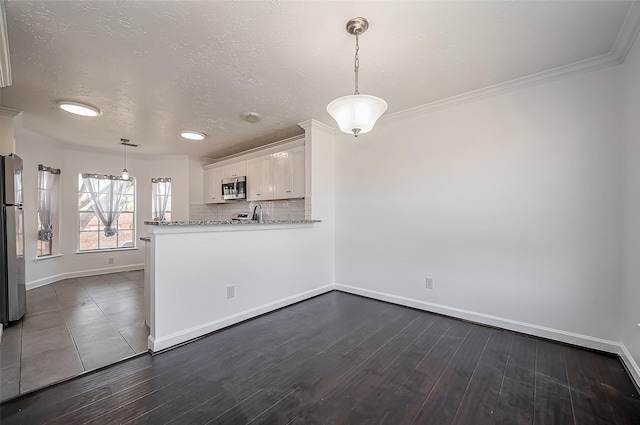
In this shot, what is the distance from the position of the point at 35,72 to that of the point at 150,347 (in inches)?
109

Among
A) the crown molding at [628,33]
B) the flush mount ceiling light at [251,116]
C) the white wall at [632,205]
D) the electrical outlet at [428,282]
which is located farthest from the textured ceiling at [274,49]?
the electrical outlet at [428,282]

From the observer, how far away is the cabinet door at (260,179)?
15.3ft

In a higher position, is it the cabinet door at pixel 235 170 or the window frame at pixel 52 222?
the cabinet door at pixel 235 170

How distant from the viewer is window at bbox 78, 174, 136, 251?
5434 millimetres

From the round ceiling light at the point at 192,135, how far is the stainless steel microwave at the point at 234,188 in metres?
1.00

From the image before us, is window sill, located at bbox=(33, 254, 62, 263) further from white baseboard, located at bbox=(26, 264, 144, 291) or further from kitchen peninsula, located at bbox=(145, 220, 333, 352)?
kitchen peninsula, located at bbox=(145, 220, 333, 352)

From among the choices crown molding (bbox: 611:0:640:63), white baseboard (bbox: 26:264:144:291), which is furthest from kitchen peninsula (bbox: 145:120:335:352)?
white baseboard (bbox: 26:264:144:291)

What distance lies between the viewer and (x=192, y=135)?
175 inches

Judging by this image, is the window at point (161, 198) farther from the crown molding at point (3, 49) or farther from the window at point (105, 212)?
the crown molding at point (3, 49)

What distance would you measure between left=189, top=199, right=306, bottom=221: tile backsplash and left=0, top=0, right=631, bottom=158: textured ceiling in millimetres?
1865

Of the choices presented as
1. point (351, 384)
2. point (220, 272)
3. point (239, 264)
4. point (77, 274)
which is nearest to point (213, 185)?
point (77, 274)

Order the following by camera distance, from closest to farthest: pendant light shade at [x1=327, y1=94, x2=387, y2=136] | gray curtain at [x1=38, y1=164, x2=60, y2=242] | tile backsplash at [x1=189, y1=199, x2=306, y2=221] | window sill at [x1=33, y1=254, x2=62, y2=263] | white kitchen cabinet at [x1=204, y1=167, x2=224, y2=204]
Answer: pendant light shade at [x1=327, y1=94, x2=387, y2=136], window sill at [x1=33, y1=254, x2=62, y2=263], gray curtain at [x1=38, y1=164, x2=60, y2=242], tile backsplash at [x1=189, y1=199, x2=306, y2=221], white kitchen cabinet at [x1=204, y1=167, x2=224, y2=204]

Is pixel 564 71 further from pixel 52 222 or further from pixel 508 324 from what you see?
pixel 52 222

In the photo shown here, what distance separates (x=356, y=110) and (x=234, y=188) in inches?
153
